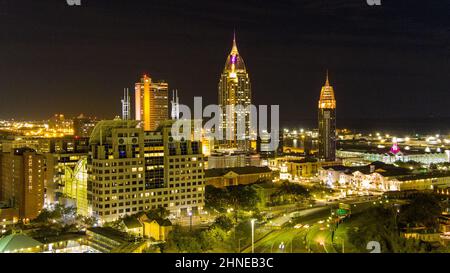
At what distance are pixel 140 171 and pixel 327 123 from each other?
339 inches

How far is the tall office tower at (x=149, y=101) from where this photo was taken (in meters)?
17.0

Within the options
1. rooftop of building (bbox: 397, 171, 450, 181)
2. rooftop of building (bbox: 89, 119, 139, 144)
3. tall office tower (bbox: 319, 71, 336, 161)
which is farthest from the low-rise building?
tall office tower (bbox: 319, 71, 336, 161)

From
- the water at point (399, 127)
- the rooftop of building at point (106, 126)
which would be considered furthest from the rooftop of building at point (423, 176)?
the water at point (399, 127)

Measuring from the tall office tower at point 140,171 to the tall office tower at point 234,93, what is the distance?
11971 mm

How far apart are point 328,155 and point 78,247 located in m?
10.1

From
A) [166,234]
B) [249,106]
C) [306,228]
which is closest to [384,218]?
[306,228]

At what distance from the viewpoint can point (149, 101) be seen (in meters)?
17.0

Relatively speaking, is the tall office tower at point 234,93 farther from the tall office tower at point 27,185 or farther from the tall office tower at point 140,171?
the tall office tower at point 27,185

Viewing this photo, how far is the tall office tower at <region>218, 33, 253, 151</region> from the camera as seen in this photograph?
19.1 metres

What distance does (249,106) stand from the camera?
19641 mm

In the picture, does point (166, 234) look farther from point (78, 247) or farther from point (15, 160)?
point (15, 160)

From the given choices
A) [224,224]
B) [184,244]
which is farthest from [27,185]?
[184,244]

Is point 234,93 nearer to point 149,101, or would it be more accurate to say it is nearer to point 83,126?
point 149,101

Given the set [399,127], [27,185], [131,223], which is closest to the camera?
[131,223]
